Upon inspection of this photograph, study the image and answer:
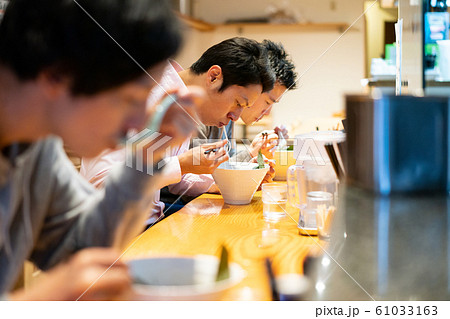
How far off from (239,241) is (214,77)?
412mm

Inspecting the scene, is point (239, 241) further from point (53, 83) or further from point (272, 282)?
point (53, 83)

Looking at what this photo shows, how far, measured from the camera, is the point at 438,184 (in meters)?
0.41

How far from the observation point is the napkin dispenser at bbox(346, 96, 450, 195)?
39 cm

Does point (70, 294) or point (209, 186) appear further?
point (209, 186)

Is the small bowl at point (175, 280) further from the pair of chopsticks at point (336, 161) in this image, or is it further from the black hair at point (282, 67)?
the black hair at point (282, 67)

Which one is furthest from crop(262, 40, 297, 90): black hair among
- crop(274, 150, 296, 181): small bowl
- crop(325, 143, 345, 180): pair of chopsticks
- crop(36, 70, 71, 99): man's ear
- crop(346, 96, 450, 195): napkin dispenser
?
crop(36, 70, 71, 99): man's ear

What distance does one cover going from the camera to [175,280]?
0.36m

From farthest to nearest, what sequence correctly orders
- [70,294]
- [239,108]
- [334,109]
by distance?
[239,108] < [334,109] < [70,294]

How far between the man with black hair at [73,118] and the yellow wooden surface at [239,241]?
6 cm

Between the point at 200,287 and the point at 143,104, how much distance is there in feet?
0.46

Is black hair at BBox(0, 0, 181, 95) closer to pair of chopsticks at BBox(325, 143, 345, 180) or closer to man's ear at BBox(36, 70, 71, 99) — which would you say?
man's ear at BBox(36, 70, 71, 99)

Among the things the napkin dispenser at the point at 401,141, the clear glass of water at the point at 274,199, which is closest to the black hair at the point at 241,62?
the clear glass of water at the point at 274,199
